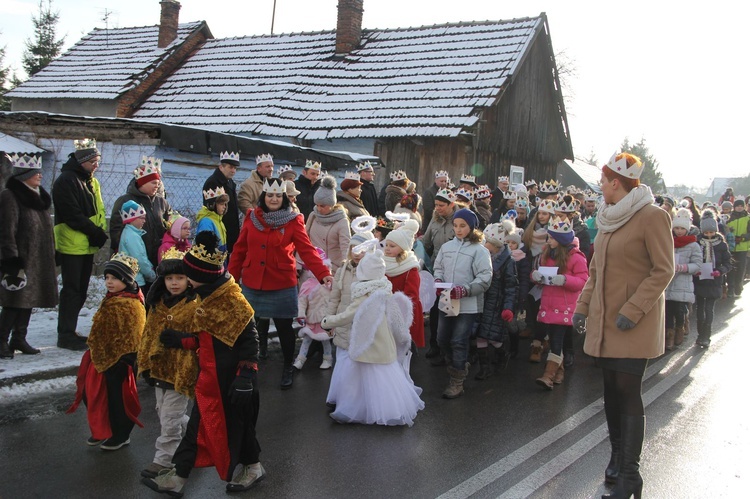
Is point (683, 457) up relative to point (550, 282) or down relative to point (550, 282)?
down

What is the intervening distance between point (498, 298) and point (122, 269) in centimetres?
434

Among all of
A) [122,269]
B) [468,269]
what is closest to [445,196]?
[468,269]

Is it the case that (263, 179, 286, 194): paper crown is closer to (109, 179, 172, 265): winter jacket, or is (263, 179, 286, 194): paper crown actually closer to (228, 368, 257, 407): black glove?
(109, 179, 172, 265): winter jacket

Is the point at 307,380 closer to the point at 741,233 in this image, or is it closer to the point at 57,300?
the point at 57,300

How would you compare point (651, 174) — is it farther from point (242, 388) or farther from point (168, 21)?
point (242, 388)

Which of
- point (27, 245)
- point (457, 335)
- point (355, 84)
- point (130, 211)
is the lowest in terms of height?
point (457, 335)

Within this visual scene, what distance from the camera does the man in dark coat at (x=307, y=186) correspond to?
32.3 ft

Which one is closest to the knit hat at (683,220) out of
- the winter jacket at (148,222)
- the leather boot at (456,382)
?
the leather boot at (456,382)

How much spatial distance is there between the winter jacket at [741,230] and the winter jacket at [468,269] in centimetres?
1155

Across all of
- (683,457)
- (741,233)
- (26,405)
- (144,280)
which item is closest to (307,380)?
(144,280)

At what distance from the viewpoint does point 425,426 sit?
578 centimetres

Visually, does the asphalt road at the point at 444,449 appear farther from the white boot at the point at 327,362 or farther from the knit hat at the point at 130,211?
the knit hat at the point at 130,211

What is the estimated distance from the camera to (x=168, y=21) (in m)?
26.2

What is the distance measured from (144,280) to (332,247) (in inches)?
88.2
